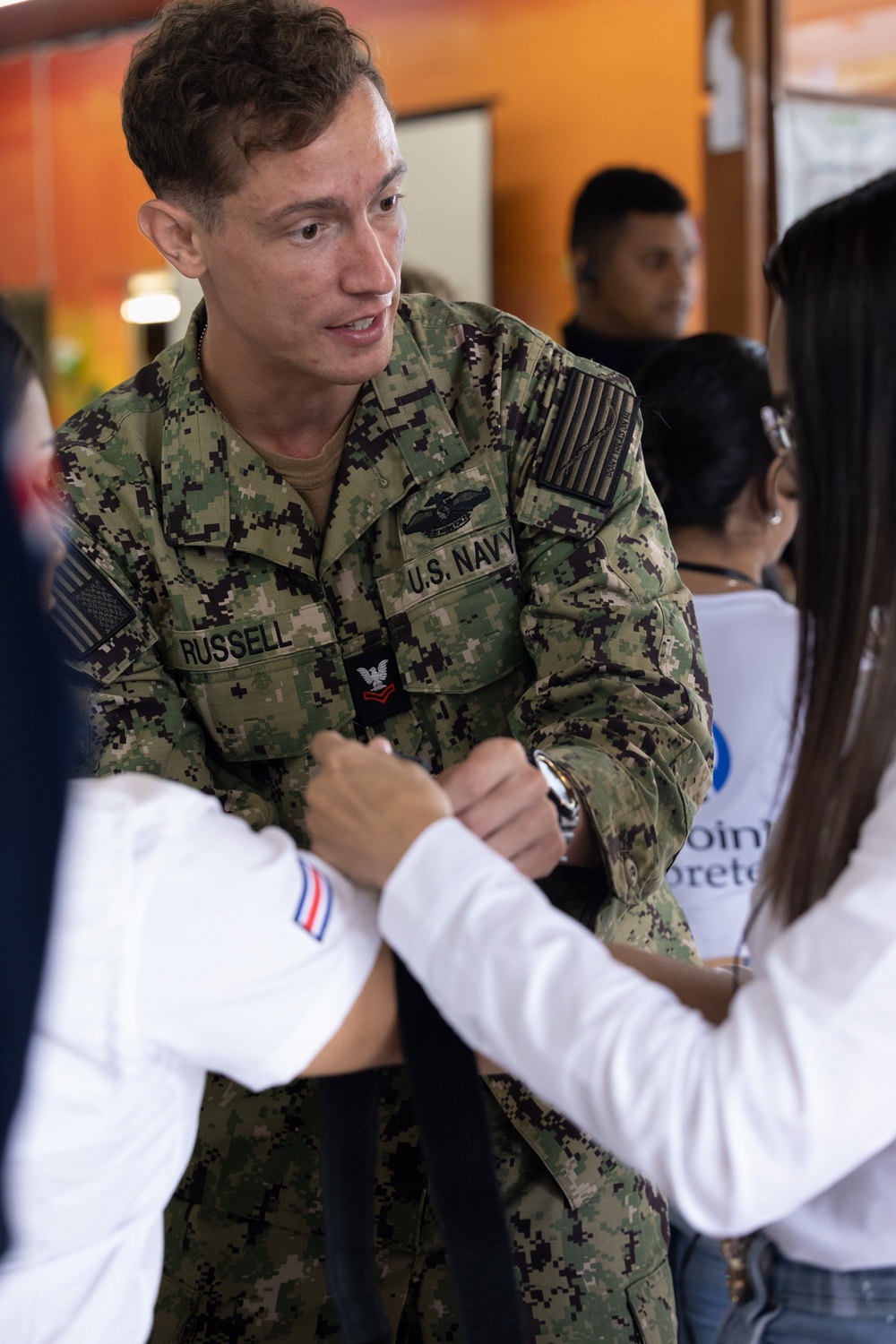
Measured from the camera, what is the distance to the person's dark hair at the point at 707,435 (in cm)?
227

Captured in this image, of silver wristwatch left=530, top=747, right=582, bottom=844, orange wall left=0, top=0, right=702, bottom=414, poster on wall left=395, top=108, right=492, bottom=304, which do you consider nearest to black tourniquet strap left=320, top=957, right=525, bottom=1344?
silver wristwatch left=530, top=747, right=582, bottom=844

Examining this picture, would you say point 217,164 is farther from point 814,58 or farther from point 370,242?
point 814,58

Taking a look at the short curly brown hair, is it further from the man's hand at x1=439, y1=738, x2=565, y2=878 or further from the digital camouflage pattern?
the man's hand at x1=439, y1=738, x2=565, y2=878

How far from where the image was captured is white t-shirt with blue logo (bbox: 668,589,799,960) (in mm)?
2176

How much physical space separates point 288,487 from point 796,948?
0.97m

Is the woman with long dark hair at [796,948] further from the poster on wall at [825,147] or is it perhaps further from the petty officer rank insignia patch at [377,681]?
the poster on wall at [825,147]

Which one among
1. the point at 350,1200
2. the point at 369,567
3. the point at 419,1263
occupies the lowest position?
the point at 419,1263

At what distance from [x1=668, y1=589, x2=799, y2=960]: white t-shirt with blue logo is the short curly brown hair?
0.97 metres

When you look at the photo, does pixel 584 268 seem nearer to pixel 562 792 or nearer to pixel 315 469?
pixel 315 469

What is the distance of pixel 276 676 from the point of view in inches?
64.5

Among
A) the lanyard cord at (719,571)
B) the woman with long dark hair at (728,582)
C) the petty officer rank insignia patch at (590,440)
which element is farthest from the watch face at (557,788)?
the lanyard cord at (719,571)

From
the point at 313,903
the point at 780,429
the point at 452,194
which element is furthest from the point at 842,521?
the point at 452,194

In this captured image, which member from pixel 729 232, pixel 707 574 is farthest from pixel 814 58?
pixel 707 574

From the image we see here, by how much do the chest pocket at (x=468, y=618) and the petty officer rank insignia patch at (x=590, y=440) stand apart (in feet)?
0.29
